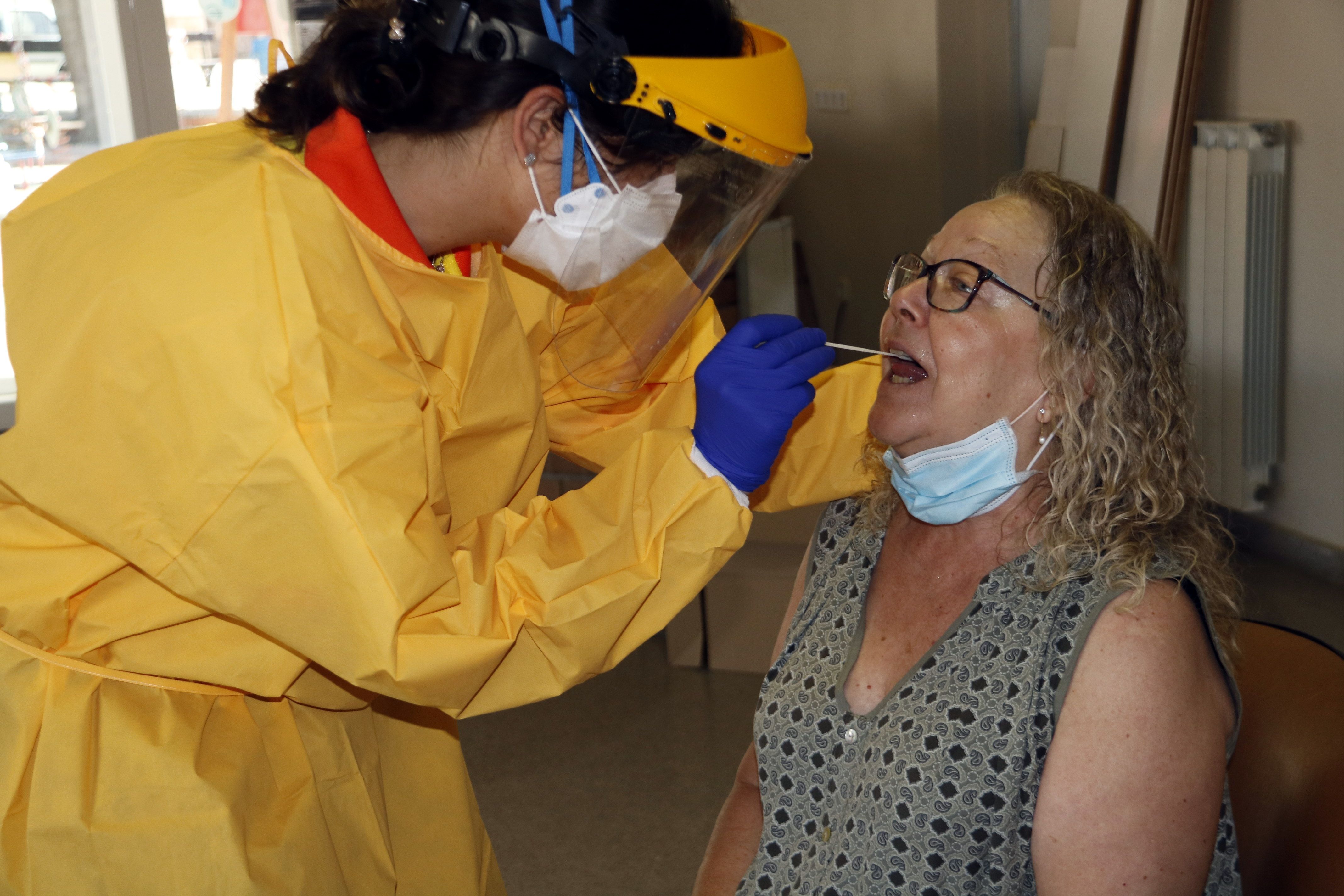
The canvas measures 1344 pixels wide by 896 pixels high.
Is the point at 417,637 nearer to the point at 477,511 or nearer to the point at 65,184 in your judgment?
the point at 477,511

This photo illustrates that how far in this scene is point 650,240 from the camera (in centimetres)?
126

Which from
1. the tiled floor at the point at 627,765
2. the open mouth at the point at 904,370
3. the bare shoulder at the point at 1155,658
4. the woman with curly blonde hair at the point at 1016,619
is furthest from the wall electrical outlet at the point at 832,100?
the bare shoulder at the point at 1155,658

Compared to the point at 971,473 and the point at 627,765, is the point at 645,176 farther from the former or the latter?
the point at 627,765

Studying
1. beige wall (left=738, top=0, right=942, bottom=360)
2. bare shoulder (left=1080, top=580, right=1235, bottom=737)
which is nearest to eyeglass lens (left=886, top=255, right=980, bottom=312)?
bare shoulder (left=1080, top=580, right=1235, bottom=737)

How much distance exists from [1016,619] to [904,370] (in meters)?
0.35

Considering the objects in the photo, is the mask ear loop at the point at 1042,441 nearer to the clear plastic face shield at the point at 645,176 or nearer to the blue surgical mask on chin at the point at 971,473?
the blue surgical mask on chin at the point at 971,473

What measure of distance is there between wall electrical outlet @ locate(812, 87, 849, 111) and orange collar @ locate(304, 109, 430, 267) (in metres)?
4.14

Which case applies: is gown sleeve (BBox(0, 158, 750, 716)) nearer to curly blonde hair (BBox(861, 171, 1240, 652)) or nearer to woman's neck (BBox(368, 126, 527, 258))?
woman's neck (BBox(368, 126, 527, 258))

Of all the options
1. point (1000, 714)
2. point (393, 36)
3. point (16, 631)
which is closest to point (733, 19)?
point (393, 36)

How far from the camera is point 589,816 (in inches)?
106

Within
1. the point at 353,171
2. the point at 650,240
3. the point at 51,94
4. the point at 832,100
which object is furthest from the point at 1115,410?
the point at 832,100

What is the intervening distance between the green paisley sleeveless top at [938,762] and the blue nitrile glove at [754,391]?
0.95 ft

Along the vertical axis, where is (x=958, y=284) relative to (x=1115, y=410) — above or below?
above

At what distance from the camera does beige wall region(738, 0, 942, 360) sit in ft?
15.4
